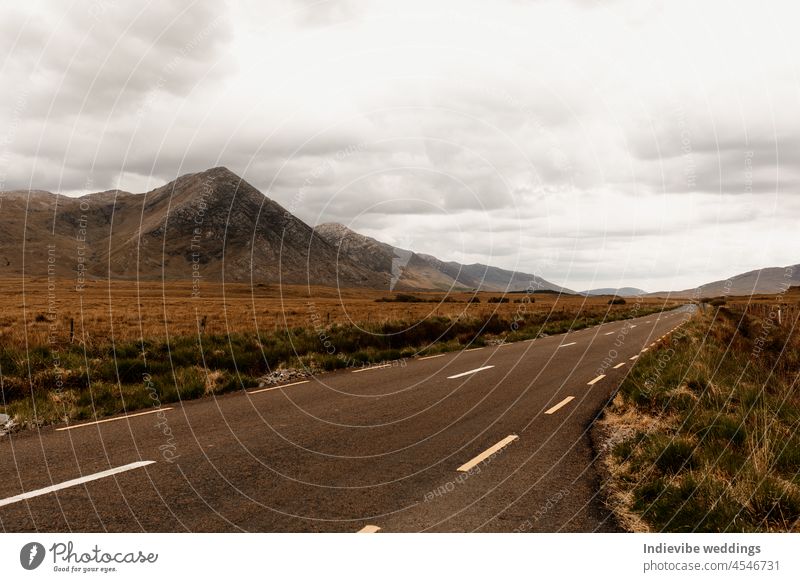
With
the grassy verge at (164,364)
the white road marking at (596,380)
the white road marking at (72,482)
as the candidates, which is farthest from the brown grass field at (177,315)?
the white road marking at (596,380)

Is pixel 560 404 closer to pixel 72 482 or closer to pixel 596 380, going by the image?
pixel 596 380

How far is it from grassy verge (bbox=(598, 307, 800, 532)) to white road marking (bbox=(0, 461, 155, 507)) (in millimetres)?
5785

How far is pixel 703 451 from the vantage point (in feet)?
20.7

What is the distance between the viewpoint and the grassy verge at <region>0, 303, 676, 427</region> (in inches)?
430

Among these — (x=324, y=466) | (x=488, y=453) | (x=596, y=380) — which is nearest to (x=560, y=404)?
(x=596, y=380)

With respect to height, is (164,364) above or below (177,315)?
below

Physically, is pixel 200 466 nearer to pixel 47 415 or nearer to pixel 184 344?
pixel 47 415

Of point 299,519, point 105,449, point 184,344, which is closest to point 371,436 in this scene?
point 299,519

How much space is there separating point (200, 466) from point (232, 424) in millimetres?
2317

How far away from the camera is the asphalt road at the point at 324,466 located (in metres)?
5.13
